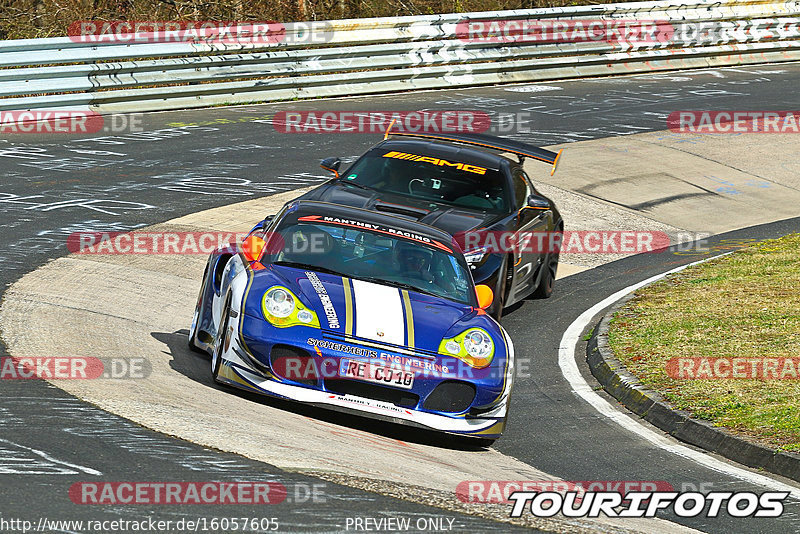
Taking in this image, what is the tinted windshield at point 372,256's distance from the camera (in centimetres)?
846

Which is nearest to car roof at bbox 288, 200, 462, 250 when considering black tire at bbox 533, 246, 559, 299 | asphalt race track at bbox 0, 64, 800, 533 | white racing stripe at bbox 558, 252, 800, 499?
asphalt race track at bbox 0, 64, 800, 533

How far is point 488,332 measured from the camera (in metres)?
8.03

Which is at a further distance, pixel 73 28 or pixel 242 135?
pixel 73 28

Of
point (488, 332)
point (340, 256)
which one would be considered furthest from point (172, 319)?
point (488, 332)

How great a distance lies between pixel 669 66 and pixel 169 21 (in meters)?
12.0

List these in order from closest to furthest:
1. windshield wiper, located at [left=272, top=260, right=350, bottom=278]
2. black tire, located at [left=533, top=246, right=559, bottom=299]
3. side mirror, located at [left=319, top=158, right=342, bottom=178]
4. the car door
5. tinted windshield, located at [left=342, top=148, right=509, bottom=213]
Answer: windshield wiper, located at [left=272, top=260, right=350, bottom=278] → the car door → tinted windshield, located at [left=342, top=148, right=509, bottom=213] → side mirror, located at [left=319, top=158, right=342, bottom=178] → black tire, located at [left=533, top=246, right=559, bottom=299]

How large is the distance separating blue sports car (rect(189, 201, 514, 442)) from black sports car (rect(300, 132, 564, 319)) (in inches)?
84.6

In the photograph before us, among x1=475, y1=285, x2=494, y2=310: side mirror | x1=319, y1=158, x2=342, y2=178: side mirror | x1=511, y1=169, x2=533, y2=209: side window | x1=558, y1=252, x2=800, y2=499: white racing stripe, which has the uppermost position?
x1=319, y1=158, x2=342, y2=178: side mirror

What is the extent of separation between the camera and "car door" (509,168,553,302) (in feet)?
37.6

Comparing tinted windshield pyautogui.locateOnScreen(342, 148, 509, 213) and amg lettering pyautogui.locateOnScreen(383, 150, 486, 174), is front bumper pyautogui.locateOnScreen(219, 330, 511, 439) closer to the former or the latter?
tinted windshield pyautogui.locateOnScreen(342, 148, 509, 213)

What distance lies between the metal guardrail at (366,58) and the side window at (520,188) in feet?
27.4

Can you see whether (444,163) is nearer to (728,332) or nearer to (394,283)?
(728,332)

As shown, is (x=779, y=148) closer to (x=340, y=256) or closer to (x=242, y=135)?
(x=242, y=135)

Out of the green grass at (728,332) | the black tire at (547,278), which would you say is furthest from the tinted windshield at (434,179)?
the green grass at (728,332)
